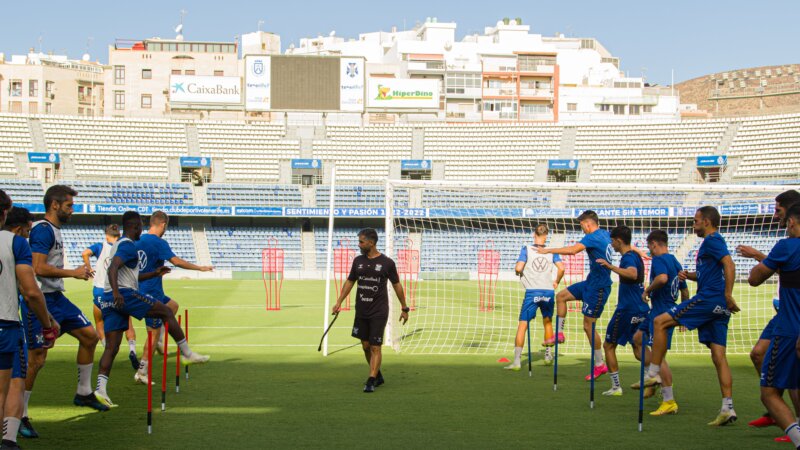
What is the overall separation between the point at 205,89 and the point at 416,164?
13.4 meters

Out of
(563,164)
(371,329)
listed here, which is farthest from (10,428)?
(563,164)

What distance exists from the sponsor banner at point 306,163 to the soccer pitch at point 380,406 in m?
30.9

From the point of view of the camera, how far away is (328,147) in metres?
47.4

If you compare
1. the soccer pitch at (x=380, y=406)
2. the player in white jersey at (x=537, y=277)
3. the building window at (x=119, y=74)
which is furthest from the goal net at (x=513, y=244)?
the building window at (x=119, y=74)

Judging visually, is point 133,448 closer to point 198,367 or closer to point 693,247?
point 198,367

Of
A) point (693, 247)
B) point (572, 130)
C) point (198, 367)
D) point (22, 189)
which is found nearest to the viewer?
point (198, 367)

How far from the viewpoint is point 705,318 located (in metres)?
8.40

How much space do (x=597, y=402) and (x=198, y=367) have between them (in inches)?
230

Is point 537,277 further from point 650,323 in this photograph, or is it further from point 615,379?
point 650,323

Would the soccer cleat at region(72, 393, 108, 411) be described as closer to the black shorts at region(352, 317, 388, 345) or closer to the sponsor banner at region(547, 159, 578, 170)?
the black shorts at region(352, 317, 388, 345)

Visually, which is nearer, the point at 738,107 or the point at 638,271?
the point at 638,271

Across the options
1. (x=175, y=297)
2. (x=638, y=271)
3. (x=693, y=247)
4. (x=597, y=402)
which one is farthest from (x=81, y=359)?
(x=693, y=247)

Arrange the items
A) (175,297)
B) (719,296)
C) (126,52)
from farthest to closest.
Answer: (126,52)
(175,297)
(719,296)

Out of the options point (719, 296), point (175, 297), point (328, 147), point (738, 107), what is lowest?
point (175, 297)
